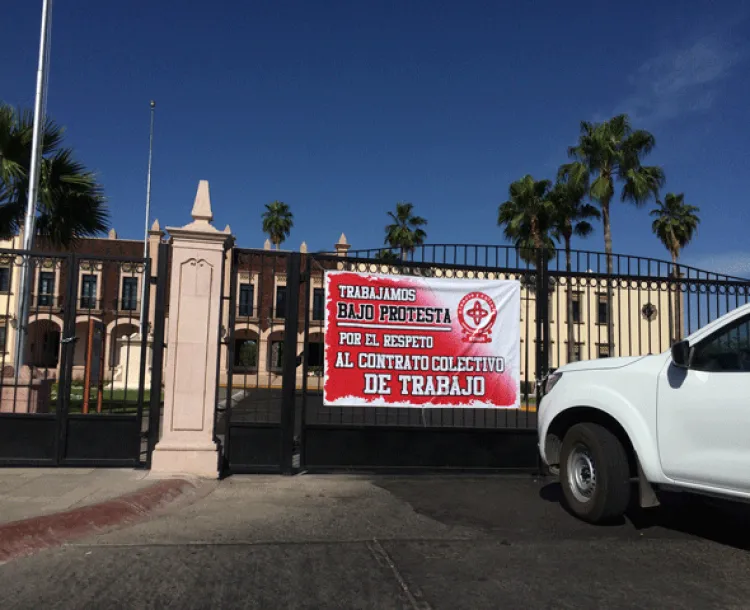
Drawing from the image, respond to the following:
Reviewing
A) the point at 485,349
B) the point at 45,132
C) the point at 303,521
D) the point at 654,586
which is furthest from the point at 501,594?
the point at 45,132

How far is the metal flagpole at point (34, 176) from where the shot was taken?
930 cm

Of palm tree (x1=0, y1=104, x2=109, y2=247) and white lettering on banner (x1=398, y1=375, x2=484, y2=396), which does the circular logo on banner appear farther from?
palm tree (x1=0, y1=104, x2=109, y2=247)

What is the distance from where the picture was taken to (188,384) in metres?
7.18

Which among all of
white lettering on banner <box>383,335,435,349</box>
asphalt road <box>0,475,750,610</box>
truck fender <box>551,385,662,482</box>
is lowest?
asphalt road <box>0,475,750,610</box>

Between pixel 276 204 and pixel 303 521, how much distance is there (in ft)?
140

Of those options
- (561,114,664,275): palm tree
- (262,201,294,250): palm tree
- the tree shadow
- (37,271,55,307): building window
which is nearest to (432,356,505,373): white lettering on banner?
the tree shadow

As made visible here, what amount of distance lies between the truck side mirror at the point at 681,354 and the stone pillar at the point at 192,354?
16.5ft

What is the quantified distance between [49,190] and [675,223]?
3058cm

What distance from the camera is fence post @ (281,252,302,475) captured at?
736 centimetres

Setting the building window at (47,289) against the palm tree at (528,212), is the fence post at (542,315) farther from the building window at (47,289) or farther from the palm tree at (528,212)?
the palm tree at (528,212)

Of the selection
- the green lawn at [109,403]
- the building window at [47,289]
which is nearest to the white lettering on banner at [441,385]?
the green lawn at [109,403]

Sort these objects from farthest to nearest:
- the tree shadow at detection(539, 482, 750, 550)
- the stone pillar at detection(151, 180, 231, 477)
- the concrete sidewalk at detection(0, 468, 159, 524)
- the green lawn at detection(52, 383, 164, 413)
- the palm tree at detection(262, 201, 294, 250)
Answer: the palm tree at detection(262, 201, 294, 250)
the green lawn at detection(52, 383, 164, 413)
the stone pillar at detection(151, 180, 231, 477)
the concrete sidewalk at detection(0, 468, 159, 524)
the tree shadow at detection(539, 482, 750, 550)

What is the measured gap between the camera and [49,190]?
12555 millimetres

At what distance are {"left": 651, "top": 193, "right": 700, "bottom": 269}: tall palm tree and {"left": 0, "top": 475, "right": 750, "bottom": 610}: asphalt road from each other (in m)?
29.7
